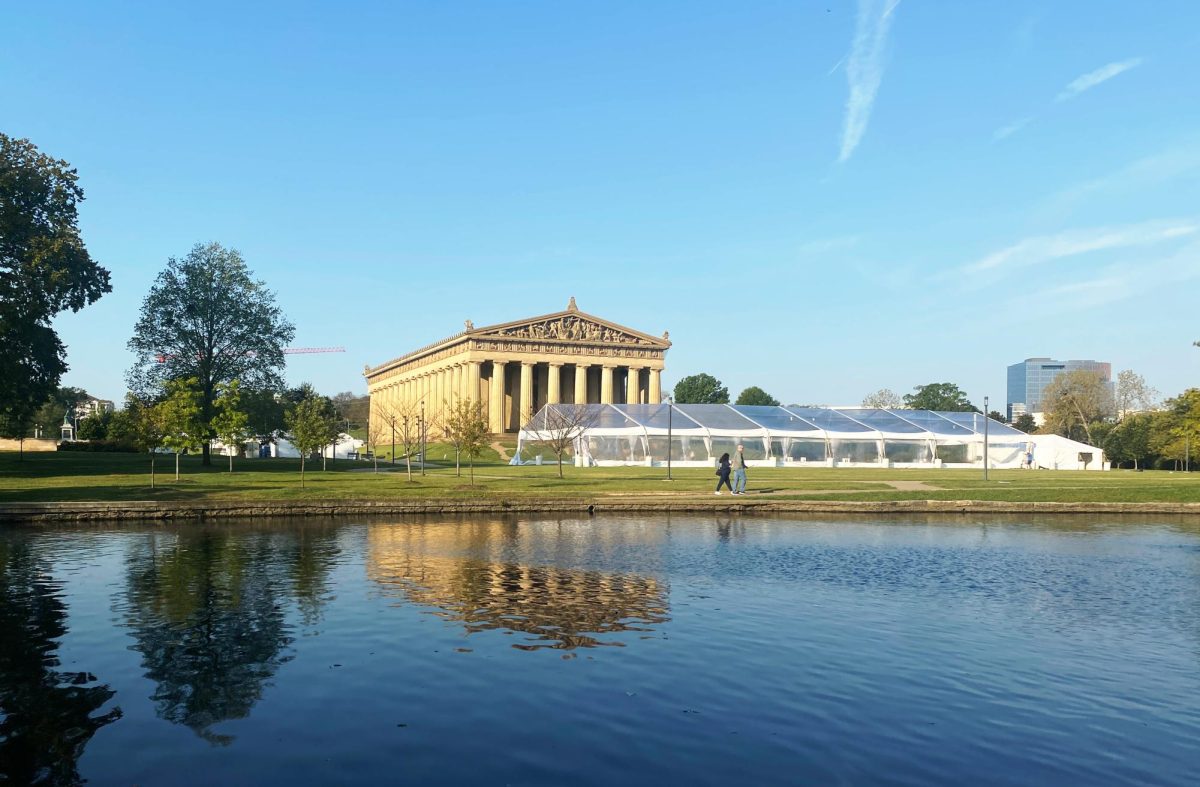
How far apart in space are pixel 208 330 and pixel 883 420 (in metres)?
53.5

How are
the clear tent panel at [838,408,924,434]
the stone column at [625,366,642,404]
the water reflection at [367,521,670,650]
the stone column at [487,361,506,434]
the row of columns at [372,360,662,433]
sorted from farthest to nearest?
1. the stone column at [625,366,642,404]
2. the row of columns at [372,360,662,433]
3. the stone column at [487,361,506,434]
4. the clear tent panel at [838,408,924,434]
5. the water reflection at [367,521,670,650]

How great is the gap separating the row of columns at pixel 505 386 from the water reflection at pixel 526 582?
81.3 meters

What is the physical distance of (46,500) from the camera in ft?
101

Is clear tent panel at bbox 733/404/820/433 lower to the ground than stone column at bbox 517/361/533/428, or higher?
lower

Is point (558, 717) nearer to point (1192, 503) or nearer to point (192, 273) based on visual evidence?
point (1192, 503)

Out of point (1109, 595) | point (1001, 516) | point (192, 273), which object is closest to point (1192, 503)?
point (1001, 516)

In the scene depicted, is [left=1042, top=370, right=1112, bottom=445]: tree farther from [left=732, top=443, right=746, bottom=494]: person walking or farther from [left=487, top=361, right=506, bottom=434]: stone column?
[left=732, top=443, right=746, bottom=494]: person walking

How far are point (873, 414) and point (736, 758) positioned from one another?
75633 mm

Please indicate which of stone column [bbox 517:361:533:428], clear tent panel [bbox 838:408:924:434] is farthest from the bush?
clear tent panel [bbox 838:408:924:434]

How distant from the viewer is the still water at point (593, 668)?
26.9 ft

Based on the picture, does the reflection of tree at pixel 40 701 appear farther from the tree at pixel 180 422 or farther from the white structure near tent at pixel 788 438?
the white structure near tent at pixel 788 438

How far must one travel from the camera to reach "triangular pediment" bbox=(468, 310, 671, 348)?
117375mm

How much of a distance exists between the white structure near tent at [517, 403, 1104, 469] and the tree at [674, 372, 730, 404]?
70469 mm

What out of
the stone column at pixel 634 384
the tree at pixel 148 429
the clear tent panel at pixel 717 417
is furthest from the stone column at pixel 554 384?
the tree at pixel 148 429
